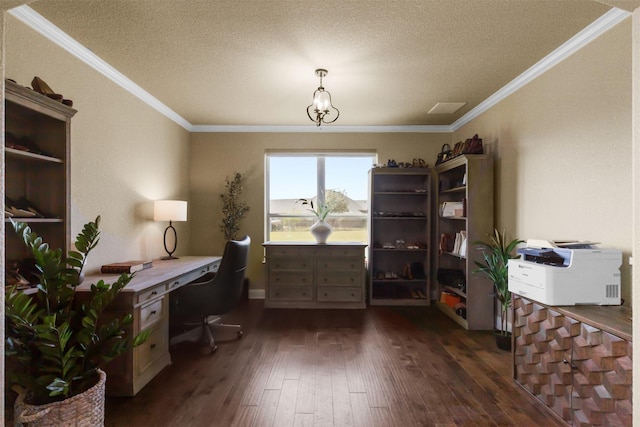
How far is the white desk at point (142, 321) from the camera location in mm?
2398

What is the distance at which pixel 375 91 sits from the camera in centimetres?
380

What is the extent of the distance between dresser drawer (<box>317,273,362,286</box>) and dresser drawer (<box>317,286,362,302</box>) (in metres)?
0.06

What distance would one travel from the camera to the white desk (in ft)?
7.87

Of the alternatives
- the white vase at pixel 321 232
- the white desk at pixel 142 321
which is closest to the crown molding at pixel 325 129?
the white vase at pixel 321 232

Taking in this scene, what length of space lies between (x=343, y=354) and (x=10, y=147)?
2764 mm

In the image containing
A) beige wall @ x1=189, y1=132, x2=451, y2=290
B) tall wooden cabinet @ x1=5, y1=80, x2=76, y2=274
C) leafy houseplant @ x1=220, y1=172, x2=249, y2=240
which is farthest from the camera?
beige wall @ x1=189, y1=132, x2=451, y2=290

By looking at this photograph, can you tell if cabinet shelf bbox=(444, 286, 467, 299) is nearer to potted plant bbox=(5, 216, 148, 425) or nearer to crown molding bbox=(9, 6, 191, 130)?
potted plant bbox=(5, 216, 148, 425)

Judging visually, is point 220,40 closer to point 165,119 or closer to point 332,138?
point 165,119

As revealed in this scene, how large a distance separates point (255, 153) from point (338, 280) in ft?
7.28

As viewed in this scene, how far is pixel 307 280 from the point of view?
186 inches

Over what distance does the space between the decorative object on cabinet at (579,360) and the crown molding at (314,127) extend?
1.86 meters

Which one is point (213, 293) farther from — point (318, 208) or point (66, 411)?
point (318, 208)

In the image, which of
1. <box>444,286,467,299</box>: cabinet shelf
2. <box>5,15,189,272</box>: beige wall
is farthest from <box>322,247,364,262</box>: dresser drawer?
<box>5,15,189,272</box>: beige wall

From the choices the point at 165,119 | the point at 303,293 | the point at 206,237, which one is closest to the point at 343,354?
the point at 303,293
